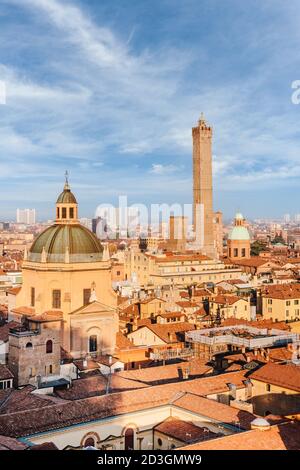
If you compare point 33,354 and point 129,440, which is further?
point 33,354

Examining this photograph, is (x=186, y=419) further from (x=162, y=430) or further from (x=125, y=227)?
(x=125, y=227)

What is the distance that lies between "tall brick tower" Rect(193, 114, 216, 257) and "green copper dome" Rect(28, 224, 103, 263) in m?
39.5

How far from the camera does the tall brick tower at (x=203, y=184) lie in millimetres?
63062

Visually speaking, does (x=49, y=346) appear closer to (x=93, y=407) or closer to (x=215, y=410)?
(x=93, y=407)

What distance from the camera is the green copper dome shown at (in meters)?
23.0

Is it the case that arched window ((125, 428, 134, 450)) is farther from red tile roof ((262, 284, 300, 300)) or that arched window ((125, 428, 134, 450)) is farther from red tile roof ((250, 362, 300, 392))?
red tile roof ((262, 284, 300, 300))

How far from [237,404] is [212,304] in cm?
1717

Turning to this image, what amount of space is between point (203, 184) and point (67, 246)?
41440 millimetres

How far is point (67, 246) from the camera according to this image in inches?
906

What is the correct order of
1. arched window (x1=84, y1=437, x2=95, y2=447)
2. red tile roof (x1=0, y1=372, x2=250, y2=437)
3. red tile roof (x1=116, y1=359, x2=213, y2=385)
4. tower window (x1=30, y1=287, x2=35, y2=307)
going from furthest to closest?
tower window (x1=30, y1=287, x2=35, y2=307)
red tile roof (x1=116, y1=359, x2=213, y2=385)
arched window (x1=84, y1=437, x2=95, y2=447)
red tile roof (x1=0, y1=372, x2=250, y2=437)

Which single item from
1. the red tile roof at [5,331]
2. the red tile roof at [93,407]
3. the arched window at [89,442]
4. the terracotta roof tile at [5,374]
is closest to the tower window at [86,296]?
the red tile roof at [5,331]

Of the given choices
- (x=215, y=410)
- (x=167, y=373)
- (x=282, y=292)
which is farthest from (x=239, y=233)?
(x=215, y=410)

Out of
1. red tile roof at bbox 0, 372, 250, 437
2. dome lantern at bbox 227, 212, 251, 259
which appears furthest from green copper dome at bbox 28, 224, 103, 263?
dome lantern at bbox 227, 212, 251, 259
